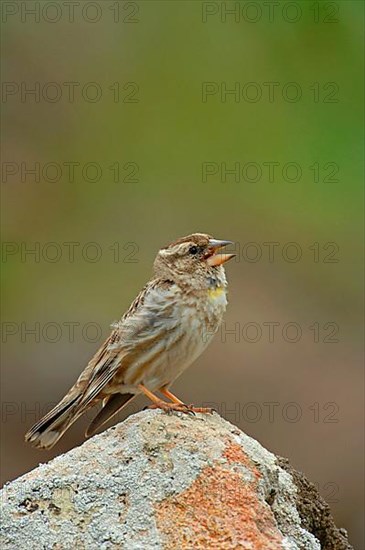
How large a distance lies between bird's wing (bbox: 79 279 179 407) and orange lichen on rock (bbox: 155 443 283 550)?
49.7 inches

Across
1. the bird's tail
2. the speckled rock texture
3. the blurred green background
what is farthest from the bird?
the blurred green background

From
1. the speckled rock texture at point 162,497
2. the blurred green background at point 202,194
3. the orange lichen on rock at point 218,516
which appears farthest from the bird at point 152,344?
the blurred green background at point 202,194

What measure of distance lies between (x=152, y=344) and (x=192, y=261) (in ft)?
1.43

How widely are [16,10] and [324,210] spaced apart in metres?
4.79

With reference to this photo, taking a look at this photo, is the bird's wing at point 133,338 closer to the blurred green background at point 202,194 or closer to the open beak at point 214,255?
the open beak at point 214,255

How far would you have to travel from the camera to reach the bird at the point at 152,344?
6238 millimetres

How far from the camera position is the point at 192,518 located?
190 inches

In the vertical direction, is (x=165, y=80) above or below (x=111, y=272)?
above

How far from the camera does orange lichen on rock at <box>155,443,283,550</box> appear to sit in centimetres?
474

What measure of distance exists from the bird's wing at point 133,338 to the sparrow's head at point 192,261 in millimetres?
118

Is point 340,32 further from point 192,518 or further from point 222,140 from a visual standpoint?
point 192,518

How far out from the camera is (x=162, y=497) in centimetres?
491

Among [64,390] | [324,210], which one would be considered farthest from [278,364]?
[324,210]

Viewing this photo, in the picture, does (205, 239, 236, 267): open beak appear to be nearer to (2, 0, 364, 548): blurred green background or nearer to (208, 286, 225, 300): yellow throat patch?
(208, 286, 225, 300): yellow throat patch
